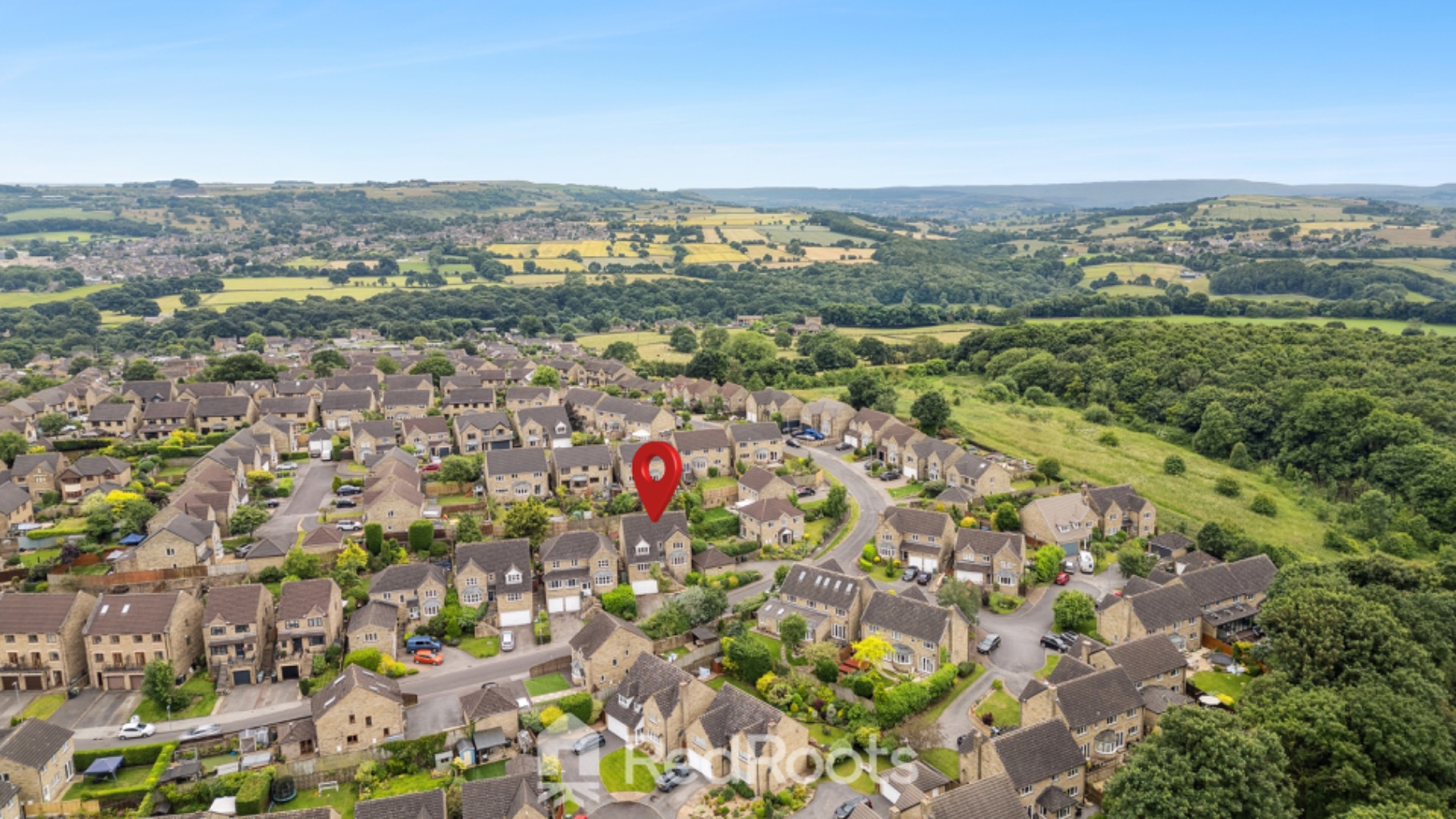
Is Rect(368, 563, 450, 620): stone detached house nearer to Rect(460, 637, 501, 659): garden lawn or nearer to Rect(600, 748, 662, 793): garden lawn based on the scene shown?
Rect(460, 637, 501, 659): garden lawn

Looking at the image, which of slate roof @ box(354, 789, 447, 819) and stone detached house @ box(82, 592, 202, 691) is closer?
slate roof @ box(354, 789, 447, 819)

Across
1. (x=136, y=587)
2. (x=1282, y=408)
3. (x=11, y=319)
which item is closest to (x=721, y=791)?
(x=136, y=587)

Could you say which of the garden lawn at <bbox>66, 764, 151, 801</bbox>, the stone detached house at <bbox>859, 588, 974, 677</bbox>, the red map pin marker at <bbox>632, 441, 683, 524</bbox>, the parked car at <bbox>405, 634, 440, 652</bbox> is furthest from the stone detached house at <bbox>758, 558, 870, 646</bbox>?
the garden lawn at <bbox>66, 764, 151, 801</bbox>

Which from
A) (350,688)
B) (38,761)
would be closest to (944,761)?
(350,688)

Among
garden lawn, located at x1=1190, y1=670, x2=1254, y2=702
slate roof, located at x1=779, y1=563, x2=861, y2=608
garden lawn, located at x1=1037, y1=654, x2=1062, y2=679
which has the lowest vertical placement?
garden lawn, located at x1=1190, y1=670, x2=1254, y2=702

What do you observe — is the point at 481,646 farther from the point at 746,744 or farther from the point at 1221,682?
the point at 1221,682

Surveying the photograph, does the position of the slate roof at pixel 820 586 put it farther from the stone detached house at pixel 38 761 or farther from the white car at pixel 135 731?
the stone detached house at pixel 38 761
